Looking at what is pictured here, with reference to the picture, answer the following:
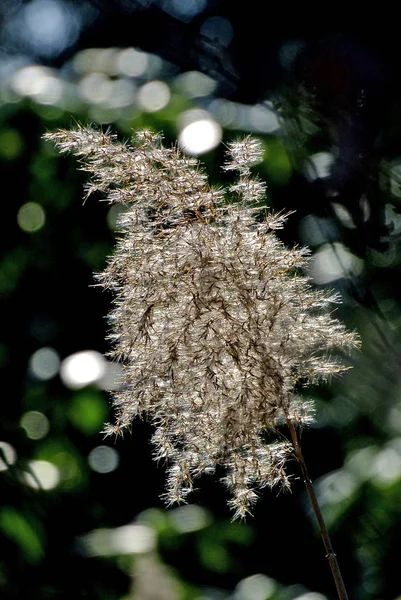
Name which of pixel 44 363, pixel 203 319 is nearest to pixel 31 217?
pixel 44 363

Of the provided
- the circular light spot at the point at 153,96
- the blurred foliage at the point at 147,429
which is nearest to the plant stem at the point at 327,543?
the blurred foliage at the point at 147,429

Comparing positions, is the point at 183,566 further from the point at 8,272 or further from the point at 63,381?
the point at 8,272

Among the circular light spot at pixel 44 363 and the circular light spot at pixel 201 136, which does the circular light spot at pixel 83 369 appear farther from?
the circular light spot at pixel 201 136

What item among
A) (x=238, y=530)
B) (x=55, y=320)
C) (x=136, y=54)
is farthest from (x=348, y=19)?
(x=238, y=530)

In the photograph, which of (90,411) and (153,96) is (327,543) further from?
(153,96)

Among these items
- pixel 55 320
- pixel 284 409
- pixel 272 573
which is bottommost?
pixel 272 573

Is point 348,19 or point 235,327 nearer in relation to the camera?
point 235,327
